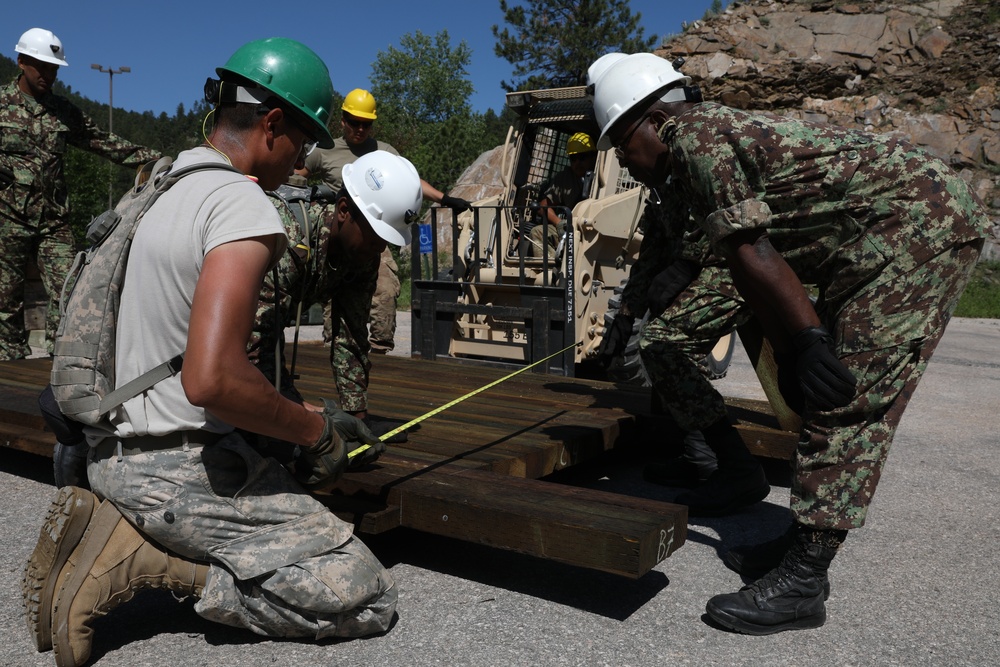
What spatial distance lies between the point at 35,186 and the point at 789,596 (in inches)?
216

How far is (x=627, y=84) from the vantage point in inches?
113

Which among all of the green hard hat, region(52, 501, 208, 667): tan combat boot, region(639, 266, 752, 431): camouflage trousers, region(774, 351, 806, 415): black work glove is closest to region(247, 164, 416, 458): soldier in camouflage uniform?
the green hard hat

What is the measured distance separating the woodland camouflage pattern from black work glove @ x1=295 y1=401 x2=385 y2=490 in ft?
3.81

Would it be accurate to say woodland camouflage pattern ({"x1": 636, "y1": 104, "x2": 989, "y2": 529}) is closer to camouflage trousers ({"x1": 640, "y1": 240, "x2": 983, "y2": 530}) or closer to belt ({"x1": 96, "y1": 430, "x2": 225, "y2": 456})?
camouflage trousers ({"x1": 640, "y1": 240, "x2": 983, "y2": 530})

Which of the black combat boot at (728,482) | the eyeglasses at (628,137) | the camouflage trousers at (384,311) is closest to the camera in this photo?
the eyeglasses at (628,137)

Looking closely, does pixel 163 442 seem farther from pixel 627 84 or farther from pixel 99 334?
pixel 627 84

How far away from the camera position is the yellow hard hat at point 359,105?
19.9 feet

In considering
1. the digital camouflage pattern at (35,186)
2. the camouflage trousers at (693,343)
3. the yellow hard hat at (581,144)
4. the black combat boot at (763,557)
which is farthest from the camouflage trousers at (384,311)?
the black combat boot at (763,557)

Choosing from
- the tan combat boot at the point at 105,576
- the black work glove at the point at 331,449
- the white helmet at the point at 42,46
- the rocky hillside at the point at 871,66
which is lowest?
the tan combat boot at the point at 105,576

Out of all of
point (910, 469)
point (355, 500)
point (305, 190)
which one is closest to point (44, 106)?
point (305, 190)

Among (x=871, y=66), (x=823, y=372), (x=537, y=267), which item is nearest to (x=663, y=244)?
(x=823, y=372)

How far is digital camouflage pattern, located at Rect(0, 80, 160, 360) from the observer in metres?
5.87

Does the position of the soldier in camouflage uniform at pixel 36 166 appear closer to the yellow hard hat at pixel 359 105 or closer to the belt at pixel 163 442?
the yellow hard hat at pixel 359 105

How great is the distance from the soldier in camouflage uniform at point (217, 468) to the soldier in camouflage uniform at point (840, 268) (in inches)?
44.2
